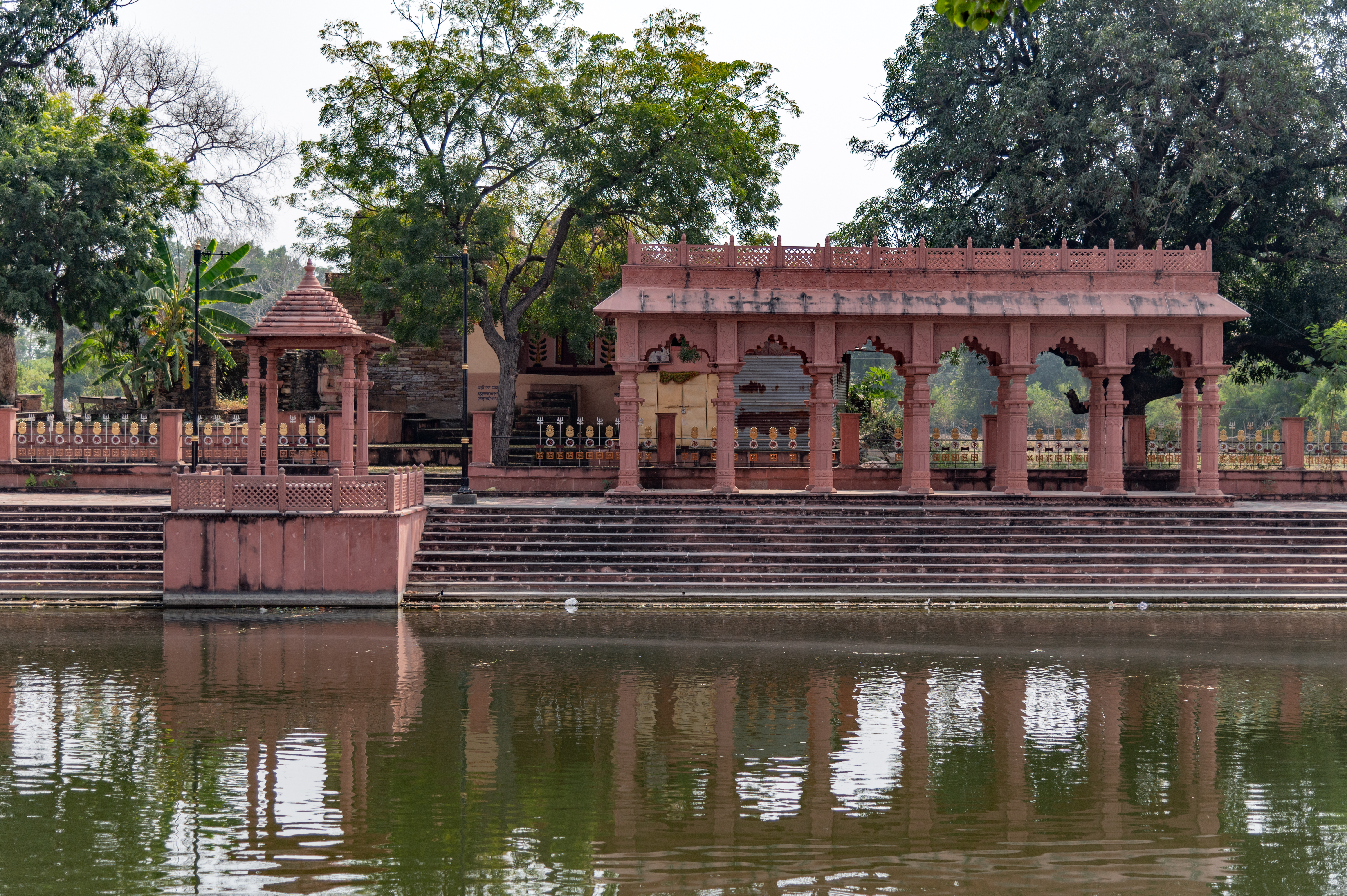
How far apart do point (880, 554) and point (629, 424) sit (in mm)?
5145

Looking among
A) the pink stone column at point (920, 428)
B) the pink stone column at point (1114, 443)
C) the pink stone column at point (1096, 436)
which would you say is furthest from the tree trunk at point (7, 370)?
the pink stone column at point (1114, 443)

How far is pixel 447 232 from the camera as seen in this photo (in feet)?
85.6

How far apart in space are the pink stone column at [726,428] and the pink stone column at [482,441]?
4.48 metres

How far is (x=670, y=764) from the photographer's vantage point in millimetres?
8953

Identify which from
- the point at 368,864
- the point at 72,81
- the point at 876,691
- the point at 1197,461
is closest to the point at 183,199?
the point at 72,81

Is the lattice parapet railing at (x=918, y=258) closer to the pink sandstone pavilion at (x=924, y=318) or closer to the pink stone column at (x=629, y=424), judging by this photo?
the pink sandstone pavilion at (x=924, y=318)

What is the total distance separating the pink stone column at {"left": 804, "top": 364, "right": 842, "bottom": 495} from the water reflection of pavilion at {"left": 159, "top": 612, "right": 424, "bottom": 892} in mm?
8496

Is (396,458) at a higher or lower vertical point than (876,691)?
higher

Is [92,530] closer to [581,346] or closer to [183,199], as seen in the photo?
[581,346]

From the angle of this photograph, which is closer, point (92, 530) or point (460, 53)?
point (92, 530)

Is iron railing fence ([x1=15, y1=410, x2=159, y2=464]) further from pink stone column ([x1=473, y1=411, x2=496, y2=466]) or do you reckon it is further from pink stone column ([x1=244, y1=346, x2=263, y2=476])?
pink stone column ([x1=244, y1=346, x2=263, y2=476])

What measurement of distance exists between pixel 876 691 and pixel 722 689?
132 centimetres

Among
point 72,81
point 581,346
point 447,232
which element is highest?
point 72,81

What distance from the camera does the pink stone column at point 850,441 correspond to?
83.7 feet
